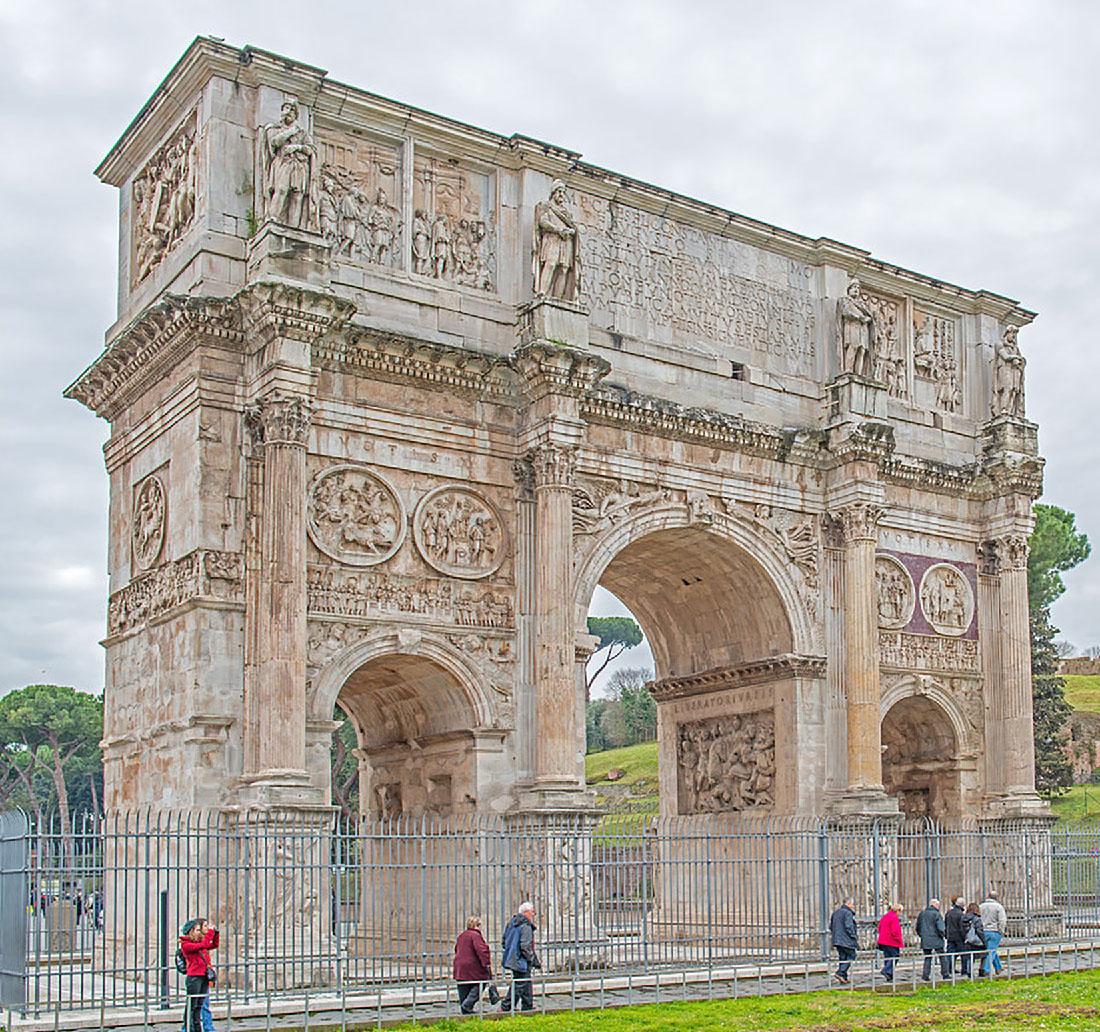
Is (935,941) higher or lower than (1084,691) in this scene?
lower

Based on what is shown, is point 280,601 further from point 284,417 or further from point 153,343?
point 153,343

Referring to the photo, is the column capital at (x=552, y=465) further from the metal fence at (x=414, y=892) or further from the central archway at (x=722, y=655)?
the metal fence at (x=414, y=892)

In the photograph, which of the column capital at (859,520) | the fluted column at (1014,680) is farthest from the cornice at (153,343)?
the fluted column at (1014,680)

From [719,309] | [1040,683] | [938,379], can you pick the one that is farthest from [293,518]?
[1040,683]

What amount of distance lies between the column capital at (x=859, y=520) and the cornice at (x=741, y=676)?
73.7 inches

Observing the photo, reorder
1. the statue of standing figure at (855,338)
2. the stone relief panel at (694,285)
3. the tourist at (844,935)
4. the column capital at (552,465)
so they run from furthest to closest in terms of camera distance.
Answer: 1. the statue of standing figure at (855,338)
2. the stone relief panel at (694,285)
3. the column capital at (552,465)
4. the tourist at (844,935)

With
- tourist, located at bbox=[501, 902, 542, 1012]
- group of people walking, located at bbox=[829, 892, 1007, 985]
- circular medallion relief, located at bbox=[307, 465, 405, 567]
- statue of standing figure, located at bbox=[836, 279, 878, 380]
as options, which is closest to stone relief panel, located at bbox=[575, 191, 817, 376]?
statue of standing figure, located at bbox=[836, 279, 878, 380]

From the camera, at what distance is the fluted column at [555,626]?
18.4m

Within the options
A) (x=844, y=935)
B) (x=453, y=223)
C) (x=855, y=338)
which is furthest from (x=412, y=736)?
(x=855, y=338)

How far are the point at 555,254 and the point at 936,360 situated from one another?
27.2ft

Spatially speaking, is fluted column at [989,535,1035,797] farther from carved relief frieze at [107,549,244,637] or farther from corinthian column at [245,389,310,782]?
carved relief frieze at [107,549,244,637]

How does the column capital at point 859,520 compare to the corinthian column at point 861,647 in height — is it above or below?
above

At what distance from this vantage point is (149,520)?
1870cm

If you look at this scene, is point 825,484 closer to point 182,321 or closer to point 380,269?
point 380,269
